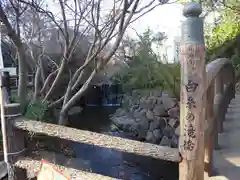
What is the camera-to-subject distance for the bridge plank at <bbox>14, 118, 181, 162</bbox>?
141 cm

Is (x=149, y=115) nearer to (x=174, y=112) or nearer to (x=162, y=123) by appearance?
(x=162, y=123)

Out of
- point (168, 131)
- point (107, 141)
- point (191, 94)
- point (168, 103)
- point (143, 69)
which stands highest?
point (143, 69)

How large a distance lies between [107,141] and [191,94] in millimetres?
544

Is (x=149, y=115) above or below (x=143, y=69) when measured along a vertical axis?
below

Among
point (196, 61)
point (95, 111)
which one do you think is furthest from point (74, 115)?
point (196, 61)

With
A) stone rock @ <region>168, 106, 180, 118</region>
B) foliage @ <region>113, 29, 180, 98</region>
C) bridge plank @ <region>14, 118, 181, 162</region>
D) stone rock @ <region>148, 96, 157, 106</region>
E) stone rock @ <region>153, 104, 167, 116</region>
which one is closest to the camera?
bridge plank @ <region>14, 118, 181, 162</region>

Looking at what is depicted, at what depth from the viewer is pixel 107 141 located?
1.57 metres

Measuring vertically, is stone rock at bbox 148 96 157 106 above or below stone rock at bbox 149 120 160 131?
above

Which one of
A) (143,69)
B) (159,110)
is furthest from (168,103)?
(143,69)

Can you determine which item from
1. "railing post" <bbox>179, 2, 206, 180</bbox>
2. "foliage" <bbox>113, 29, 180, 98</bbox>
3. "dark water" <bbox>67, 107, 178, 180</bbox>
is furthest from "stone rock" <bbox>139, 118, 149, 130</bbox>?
"railing post" <bbox>179, 2, 206, 180</bbox>

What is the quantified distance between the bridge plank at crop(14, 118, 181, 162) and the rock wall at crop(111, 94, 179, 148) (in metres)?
2.96

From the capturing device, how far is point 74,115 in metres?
7.09

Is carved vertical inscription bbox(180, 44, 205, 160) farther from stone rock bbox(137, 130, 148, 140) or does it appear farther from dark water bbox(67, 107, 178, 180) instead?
stone rock bbox(137, 130, 148, 140)

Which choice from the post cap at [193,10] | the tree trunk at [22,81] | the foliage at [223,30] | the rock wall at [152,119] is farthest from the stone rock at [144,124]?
the post cap at [193,10]
